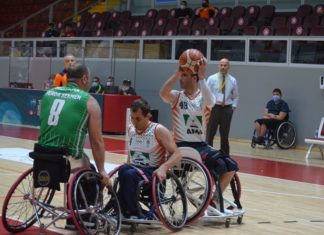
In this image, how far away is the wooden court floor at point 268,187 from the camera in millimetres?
6598

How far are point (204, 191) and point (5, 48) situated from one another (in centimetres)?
1642

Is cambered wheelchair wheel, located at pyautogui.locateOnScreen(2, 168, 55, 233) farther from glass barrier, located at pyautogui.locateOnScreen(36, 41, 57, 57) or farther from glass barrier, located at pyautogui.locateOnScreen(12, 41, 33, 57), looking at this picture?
glass barrier, located at pyautogui.locateOnScreen(36, 41, 57, 57)

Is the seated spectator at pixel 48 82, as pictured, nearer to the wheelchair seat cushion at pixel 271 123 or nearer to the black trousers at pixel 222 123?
the wheelchair seat cushion at pixel 271 123

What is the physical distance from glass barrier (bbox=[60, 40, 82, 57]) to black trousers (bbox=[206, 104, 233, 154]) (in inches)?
347

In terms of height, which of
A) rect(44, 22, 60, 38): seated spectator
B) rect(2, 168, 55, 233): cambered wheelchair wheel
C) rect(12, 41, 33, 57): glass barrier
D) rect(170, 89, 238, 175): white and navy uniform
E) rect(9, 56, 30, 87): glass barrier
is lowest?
rect(2, 168, 55, 233): cambered wheelchair wheel

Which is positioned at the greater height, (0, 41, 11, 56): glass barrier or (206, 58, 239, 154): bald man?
(0, 41, 11, 56): glass barrier

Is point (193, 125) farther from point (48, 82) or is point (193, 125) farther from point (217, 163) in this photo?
point (48, 82)

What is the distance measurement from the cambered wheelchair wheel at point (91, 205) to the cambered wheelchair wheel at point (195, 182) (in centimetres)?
92

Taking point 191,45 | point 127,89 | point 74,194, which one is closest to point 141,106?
point 74,194

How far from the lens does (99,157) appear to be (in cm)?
563

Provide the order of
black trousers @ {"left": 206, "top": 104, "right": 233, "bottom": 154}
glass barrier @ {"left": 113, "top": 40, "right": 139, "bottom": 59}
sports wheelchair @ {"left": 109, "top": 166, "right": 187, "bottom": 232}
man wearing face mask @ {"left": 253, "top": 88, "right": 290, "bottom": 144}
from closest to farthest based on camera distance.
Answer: sports wheelchair @ {"left": 109, "top": 166, "right": 187, "bottom": 232} → black trousers @ {"left": 206, "top": 104, "right": 233, "bottom": 154} → man wearing face mask @ {"left": 253, "top": 88, "right": 290, "bottom": 144} → glass barrier @ {"left": 113, "top": 40, "right": 139, "bottom": 59}

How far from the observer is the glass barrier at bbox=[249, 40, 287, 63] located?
1611 cm

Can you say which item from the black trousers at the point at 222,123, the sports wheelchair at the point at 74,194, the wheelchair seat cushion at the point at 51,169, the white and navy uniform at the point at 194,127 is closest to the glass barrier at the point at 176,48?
the black trousers at the point at 222,123

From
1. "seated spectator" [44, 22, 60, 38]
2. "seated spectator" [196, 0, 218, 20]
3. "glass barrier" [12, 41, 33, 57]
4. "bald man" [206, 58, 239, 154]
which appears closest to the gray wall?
"glass barrier" [12, 41, 33, 57]
